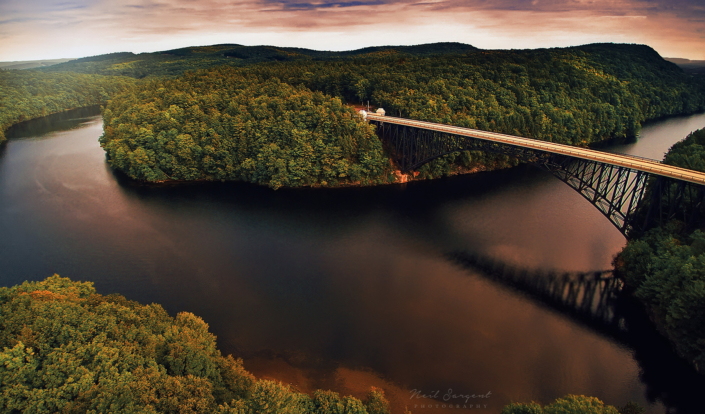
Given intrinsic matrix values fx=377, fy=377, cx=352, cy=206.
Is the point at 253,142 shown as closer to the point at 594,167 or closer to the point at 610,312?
the point at 594,167

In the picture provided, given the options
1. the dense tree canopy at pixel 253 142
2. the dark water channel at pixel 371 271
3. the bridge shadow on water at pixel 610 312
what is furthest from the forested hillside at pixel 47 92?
the bridge shadow on water at pixel 610 312

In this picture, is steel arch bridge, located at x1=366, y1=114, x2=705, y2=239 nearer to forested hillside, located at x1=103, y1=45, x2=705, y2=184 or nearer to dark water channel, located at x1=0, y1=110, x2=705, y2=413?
forested hillside, located at x1=103, y1=45, x2=705, y2=184

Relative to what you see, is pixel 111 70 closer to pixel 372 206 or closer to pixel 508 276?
pixel 372 206

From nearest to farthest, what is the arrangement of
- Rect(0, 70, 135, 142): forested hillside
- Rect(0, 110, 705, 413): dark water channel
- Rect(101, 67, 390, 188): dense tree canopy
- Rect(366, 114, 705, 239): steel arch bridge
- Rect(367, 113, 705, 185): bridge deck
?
1. Rect(0, 110, 705, 413): dark water channel
2. Rect(367, 113, 705, 185): bridge deck
3. Rect(366, 114, 705, 239): steel arch bridge
4. Rect(101, 67, 390, 188): dense tree canopy
5. Rect(0, 70, 135, 142): forested hillside

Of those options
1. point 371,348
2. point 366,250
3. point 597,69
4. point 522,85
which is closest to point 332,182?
point 366,250

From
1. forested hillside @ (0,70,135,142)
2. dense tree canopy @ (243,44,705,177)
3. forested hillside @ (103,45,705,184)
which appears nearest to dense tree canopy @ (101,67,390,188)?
forested hillside @ (103,45,705,184)

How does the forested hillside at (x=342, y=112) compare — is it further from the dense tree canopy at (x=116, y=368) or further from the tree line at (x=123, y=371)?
the tree line at (x=123, y=371)
